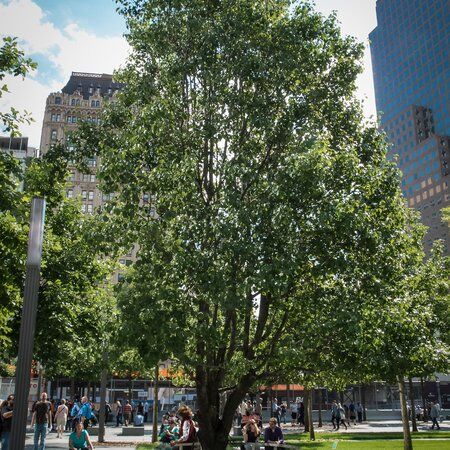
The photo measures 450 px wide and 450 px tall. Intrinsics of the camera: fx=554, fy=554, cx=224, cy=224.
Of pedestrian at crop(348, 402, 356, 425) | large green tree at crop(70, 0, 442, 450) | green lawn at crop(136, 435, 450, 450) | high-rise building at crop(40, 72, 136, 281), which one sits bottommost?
green lawn at crop(136, 435, 450, 450)

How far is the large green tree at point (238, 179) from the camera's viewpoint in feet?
42.6

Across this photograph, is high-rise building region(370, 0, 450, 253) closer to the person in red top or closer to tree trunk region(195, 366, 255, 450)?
tree trunk region(195, 366, 255, 450)

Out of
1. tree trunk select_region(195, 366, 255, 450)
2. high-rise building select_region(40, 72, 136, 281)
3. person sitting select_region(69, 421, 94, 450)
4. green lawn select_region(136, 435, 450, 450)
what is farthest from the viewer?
high-rise building select_region(40, 72, 136, 281)

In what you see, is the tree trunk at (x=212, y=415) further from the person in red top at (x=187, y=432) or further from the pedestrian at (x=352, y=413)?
the pedestrian at (x=352, y=413)

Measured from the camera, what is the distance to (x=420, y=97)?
133250 mm

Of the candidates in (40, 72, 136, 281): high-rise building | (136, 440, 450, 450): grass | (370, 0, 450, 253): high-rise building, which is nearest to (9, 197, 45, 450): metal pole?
(136, 440, 450, 450): grass

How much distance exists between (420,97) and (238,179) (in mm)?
130581

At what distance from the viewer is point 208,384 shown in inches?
612

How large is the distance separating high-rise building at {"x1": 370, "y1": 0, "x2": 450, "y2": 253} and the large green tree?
109611 mm

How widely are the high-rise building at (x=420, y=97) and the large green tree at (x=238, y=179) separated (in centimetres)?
10961

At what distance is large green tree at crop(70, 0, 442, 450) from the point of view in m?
13.0

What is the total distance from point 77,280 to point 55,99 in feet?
334

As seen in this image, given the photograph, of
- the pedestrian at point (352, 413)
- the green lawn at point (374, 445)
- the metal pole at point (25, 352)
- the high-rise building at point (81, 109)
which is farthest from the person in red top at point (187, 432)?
the high-rise building at point (81, 109)

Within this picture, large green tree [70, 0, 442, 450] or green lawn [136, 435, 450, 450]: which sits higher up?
large green tree [70, 0, 442, 450]
